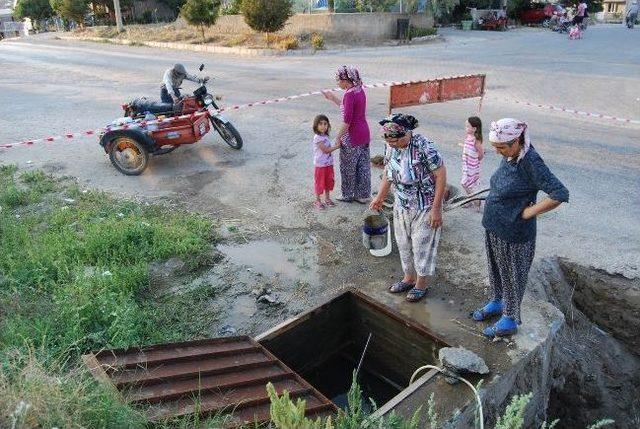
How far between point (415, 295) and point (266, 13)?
65.7 feet

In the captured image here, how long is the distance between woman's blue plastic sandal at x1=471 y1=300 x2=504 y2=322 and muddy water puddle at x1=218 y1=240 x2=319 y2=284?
1.58 m

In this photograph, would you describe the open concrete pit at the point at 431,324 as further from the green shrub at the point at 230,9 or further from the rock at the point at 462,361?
the green shrub at the point at 230,9

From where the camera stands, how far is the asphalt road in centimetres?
630

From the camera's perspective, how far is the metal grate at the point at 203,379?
331 cm

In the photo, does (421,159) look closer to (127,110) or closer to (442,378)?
(442,378)

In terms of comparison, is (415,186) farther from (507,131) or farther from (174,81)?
(174,81)

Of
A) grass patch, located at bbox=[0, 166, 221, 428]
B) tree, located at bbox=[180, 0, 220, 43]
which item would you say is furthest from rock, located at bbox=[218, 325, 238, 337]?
tree, located at bbox=[180, 0, 220, 43]

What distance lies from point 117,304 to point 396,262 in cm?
270

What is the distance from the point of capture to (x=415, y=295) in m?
4.71

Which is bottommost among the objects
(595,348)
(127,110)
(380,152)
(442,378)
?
(595,348)

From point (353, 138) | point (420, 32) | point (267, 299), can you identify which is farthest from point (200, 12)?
point (267, 299)

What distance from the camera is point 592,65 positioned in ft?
55.8

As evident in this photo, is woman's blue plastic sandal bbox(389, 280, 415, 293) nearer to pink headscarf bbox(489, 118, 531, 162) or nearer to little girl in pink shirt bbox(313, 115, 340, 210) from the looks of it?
pink headscarf bbox(489, 118, 531, 162)

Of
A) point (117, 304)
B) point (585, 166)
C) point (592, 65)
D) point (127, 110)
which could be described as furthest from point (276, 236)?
point (592, 65)
